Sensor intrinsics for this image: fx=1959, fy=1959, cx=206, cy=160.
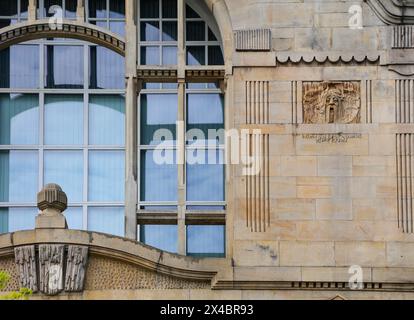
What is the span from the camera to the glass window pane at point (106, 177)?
3512 cm

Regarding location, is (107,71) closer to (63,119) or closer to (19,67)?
(63,119)

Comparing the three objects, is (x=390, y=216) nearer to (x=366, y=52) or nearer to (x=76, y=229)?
(x=366, y=52)

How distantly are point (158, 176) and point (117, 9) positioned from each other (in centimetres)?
319

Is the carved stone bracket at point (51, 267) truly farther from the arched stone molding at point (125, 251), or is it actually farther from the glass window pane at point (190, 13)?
the glass window pane at point (190, 13)

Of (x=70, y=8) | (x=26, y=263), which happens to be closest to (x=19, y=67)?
(x=70, y=8)

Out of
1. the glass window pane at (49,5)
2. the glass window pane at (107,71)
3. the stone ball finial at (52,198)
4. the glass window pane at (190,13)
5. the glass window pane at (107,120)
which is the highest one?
the glass window pane at (49,5)

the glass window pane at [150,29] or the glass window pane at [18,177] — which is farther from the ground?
the glass window pane at [150,29]

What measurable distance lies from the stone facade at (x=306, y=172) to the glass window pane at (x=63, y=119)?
5.27 feet

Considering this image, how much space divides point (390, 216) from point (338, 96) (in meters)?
2.26

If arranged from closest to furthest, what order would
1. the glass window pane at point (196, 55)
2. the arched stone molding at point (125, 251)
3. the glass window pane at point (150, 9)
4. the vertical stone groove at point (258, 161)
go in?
the arched stone molding at point (125, 251) < the vertical stone groove at point (258, 161) < the glass window pane at point (196, 55) < the glass window pane at point (150, 9)

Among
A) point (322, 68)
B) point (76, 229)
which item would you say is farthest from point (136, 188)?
point (322, 68)

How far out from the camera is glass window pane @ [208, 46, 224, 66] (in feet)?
116

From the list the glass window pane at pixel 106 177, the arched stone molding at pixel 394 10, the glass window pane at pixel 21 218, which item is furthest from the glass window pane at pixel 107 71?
the arched stone molding at pixel 394 10

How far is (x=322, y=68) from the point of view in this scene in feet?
110
